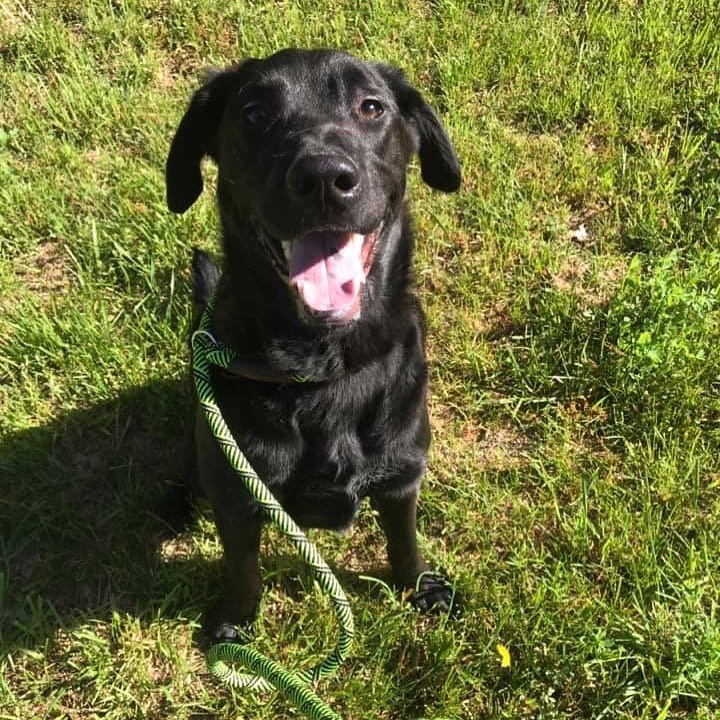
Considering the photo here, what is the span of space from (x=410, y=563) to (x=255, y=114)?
1451 mm

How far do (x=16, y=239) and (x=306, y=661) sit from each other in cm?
227

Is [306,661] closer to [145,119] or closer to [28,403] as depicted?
[28,403]

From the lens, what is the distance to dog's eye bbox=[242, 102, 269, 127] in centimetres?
201

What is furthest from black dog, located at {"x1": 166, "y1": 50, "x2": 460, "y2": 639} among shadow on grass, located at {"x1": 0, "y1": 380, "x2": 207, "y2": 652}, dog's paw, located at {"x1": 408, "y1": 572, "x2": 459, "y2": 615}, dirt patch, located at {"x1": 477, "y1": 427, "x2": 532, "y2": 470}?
dirt patch, located at {"x1": 477, "y1": 427, "x2": 532, "y2": 470}

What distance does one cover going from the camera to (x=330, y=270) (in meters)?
1.84

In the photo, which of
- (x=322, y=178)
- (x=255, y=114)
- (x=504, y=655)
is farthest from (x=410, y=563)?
(x=255, y=114)

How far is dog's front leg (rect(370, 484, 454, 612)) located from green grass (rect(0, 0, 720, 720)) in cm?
7

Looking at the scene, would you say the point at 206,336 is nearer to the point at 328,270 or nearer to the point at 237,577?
the point at 328,270

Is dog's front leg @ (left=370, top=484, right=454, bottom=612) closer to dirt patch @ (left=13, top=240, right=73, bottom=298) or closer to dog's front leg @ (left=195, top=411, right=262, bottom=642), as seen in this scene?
dog's front leg @ (left=195, top=411, right=262, bottom=642)

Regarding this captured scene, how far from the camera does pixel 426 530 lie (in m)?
2.74

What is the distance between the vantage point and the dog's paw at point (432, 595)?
2.52 m

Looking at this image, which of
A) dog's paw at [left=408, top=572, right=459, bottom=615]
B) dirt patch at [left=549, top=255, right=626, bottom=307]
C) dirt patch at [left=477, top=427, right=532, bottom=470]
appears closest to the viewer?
dog's paw at [left=408, top=572, right=459, bottom=615]

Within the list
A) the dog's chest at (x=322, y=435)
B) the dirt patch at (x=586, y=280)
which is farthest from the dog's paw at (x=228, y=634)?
the dirt patch at (x=586, y=280)

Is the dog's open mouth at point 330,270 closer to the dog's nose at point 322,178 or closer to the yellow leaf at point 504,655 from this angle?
the dog's nose at point 322,178
